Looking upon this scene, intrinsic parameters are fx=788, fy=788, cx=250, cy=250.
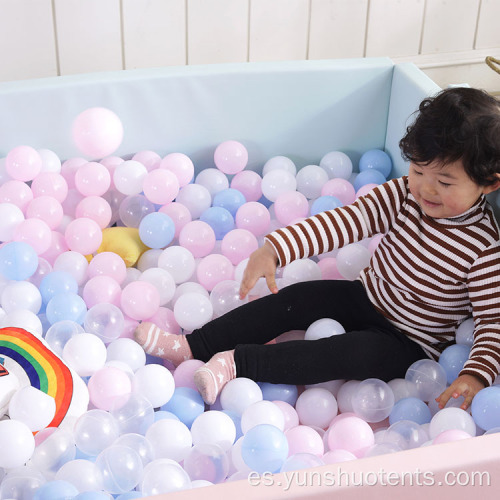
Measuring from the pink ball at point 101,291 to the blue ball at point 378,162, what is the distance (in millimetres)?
611

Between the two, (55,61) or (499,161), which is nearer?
(499,161)

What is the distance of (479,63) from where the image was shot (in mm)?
1980

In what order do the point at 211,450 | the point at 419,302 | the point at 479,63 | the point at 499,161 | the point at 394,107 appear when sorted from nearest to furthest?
the point at 211,450 → the point at 499,161 → the point at 419,302 → the point at 394,107 → the point at 479,63

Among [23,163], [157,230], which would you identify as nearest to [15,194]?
[23,163]

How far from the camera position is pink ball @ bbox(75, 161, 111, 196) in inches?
56.6

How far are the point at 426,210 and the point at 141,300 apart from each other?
0.46 metres

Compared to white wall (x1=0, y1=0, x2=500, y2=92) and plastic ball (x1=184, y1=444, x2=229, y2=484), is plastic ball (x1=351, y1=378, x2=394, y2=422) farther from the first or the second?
white wall (x1=0, y1=0, x2=500, y2=92)

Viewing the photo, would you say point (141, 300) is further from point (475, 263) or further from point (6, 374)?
point (475, 263)

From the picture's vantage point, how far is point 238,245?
140cm

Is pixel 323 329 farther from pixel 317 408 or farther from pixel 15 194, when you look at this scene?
pixel 15 194

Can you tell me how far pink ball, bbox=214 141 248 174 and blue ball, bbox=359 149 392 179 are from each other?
0.82ft

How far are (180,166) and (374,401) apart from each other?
637 millimetres

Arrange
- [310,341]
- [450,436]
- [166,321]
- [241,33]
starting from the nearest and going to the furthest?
[450,436] < [310,341] < [166,321] < [241,33]

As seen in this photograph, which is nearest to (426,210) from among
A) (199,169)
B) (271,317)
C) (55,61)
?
(271,317)
